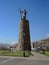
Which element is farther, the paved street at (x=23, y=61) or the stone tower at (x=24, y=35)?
the stone tower at (x=24, y=35)

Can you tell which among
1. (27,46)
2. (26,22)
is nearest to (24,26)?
(26,22)

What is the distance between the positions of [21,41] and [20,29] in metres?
4.00

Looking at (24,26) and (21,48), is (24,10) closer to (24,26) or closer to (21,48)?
(24,26)

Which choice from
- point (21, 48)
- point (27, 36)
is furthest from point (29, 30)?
point (21, 48)

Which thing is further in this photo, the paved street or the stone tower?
the stone tower

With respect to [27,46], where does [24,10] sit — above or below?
above

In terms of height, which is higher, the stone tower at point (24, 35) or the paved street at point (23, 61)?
the stone tower at point (24, 35)

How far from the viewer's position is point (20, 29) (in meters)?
69.4

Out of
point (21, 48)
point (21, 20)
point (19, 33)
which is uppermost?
point (21, 20)

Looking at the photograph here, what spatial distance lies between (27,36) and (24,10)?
29.1 ft

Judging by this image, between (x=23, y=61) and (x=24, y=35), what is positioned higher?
(x=24, y=35)

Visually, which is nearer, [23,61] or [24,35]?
[23,61]

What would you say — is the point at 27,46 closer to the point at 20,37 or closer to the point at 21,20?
the point at 20,37

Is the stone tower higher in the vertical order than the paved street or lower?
higher
